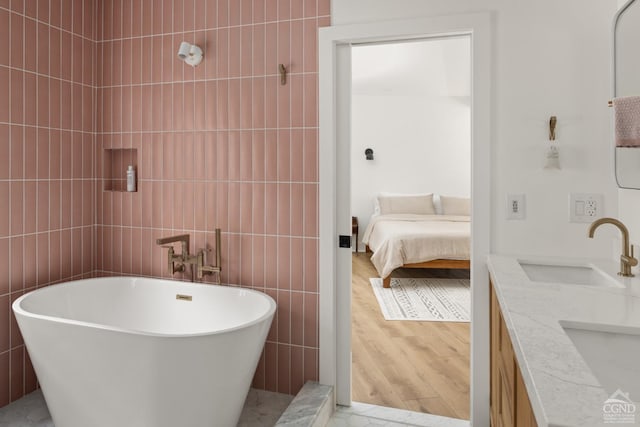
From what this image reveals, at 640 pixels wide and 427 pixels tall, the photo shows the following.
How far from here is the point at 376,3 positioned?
219cm

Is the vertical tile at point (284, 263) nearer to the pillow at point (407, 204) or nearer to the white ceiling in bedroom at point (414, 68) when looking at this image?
the white ceiling in bedroom at point (414, 68)

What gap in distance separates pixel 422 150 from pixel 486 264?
457 centimetres

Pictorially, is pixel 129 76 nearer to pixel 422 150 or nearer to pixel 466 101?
pixel 422 150

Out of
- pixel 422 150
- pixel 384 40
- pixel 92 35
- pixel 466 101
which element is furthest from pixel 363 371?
pixel 466 101

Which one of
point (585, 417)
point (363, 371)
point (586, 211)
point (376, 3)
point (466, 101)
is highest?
point (466, 101)

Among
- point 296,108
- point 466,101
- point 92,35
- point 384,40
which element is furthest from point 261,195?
point 466,101

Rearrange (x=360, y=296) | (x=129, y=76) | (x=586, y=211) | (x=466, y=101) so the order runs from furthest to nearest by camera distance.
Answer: (x=466, y=101)
(x=360, y=296)
(x=129, y=76)
(x=586, y=211)

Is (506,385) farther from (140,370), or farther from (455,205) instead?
(455,205)

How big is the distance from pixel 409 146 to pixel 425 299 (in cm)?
286

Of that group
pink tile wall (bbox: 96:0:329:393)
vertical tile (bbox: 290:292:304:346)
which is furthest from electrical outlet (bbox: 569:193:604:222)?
vertical tile (bbox: 290:292:304:346)

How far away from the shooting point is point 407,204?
623cm

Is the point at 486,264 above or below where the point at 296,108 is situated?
below

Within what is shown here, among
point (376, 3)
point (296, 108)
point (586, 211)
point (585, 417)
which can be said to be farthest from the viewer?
point (296, 108)

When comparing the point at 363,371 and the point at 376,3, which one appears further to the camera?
the point at 363,371
